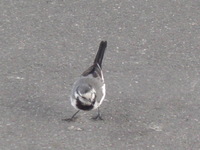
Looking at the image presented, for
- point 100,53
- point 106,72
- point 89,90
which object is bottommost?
point 106,72

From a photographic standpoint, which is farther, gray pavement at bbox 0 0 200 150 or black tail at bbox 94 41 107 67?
black tail at bbox 94 41 107 67

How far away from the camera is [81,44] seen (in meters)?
8.30

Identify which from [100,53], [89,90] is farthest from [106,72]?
[89,90]

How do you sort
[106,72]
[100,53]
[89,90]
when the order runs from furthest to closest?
1. [106,72]
2. [100,53]
3. [89,90]

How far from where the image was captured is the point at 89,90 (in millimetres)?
6871

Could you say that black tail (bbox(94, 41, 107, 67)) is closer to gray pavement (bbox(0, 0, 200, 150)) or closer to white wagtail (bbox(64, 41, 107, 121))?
white wagtail (bbox(64, 41, 107, 121))

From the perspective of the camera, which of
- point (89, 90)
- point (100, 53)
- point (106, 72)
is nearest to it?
point (89, 90)

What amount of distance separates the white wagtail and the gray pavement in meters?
0.21

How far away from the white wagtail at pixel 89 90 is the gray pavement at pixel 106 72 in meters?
0.21

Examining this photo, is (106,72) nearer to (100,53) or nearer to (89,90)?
(100,53)

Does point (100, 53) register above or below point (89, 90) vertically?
above

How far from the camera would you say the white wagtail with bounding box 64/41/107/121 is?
679cm

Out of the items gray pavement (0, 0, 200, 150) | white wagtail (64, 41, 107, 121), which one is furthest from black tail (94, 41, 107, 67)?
gray pavement (0, 0, 200, 150)

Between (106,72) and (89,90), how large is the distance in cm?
93
